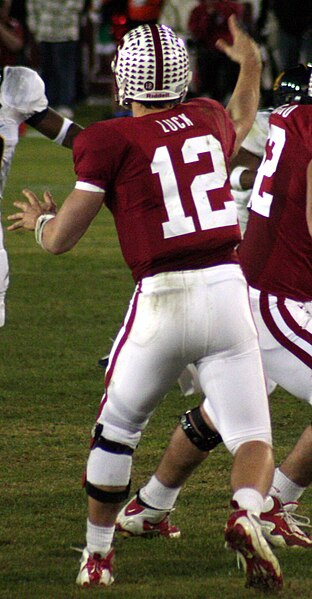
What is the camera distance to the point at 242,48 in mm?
5316

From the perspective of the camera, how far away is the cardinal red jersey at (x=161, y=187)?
4.46m

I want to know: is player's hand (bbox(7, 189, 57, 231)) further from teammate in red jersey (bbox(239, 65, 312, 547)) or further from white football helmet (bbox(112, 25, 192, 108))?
teammate in red jersey (bbox(239, 65, 312, 547))

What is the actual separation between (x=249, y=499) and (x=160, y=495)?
0.87m

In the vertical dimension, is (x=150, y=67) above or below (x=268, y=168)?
above

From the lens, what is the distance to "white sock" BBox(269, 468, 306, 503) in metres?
5.32

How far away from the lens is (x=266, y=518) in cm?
521

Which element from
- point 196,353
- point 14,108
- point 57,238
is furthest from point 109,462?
point 14,108

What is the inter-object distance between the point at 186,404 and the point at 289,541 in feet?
7.26

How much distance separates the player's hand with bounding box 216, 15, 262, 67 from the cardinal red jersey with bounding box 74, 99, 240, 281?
31.6 inches

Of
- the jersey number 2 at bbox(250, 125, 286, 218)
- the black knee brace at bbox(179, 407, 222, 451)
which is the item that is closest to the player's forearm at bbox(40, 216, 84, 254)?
the black knee brace at bbox(179, 407, 222, 451)

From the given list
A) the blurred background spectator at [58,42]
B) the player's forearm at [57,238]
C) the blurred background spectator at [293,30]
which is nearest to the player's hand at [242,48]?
the player's forearm at [57,238]

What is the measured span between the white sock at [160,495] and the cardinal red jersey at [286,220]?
2.57 feet

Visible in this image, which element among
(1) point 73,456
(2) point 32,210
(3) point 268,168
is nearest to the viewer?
(2) point 32,210

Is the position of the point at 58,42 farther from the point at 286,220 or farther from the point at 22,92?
the point at 286,220
